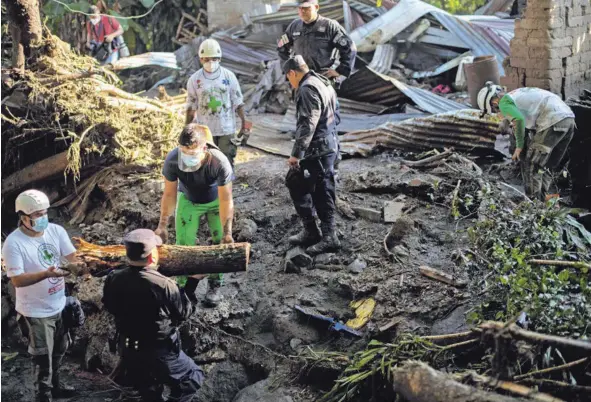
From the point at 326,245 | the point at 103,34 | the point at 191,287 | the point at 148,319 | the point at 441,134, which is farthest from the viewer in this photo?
the point at 103,34

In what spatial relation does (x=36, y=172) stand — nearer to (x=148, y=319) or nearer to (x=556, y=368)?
(x=148, y=319)

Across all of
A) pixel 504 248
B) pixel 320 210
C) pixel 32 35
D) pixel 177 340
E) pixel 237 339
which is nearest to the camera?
pixel 177 340

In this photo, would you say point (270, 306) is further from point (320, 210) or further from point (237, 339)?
point (320, 210)

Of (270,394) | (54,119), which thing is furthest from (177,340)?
(54,119)

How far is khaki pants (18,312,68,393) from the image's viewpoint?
5566 mm

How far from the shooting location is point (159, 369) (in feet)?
17.0

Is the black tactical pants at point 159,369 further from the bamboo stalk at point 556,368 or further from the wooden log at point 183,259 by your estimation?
the bamboo stalk at point 556,368

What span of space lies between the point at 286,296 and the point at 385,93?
5.95m

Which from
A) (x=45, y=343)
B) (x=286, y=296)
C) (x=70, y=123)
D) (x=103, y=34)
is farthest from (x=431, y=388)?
(x=103, y=34)

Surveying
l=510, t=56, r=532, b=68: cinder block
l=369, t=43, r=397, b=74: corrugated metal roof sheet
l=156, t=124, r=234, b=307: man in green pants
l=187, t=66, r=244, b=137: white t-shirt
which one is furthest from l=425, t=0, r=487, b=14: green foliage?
l=156, t=124, r=234, b=307: man in green pants

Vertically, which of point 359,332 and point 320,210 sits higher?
point 320,210

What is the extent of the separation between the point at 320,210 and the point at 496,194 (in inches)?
72.2

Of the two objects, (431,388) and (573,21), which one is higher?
(573,21)

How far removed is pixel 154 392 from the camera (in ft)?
17.8
